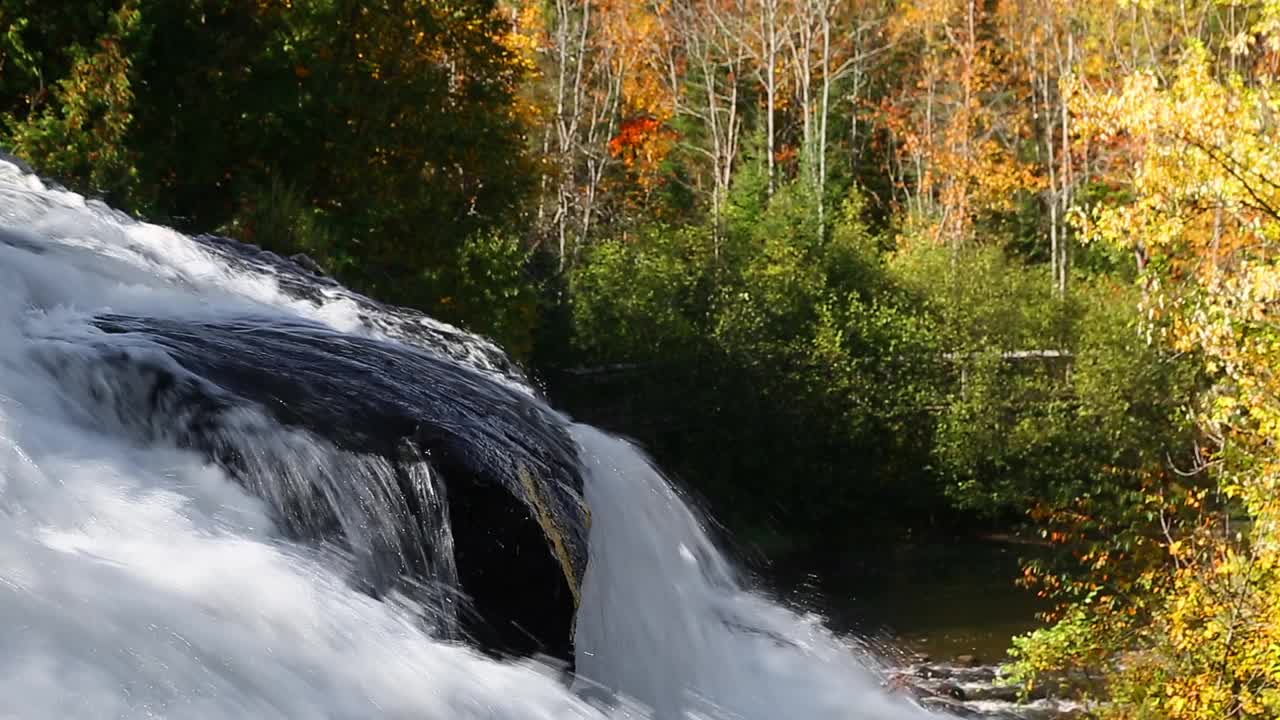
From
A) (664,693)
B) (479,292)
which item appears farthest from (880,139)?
(664,693)

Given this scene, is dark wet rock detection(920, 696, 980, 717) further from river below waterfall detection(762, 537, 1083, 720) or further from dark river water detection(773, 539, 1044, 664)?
dark river water detection(773, 539, 1044, 664)

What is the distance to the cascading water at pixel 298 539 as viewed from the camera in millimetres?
3695

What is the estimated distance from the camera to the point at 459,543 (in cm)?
490

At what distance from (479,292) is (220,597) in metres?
15.4

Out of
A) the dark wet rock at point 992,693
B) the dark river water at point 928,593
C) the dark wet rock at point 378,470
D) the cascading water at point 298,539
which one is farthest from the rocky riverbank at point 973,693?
the dark wet rock at point 378,470

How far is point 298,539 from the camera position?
4660 millimetres

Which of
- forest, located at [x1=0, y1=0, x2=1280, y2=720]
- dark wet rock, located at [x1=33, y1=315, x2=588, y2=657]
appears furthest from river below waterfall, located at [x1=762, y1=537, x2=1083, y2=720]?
dark wet rock, located at [x1=33, y1=315, x2=588, y2=657]

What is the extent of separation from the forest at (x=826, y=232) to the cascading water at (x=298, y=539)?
3.41m

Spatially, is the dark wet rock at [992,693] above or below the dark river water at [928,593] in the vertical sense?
below

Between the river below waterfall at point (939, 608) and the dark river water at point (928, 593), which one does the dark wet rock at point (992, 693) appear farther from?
the dark river water at point (928, 593)

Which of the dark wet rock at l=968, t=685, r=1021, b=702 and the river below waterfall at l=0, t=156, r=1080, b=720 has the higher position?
the river below waterfall at l=0, t=156, r=1080, b=720

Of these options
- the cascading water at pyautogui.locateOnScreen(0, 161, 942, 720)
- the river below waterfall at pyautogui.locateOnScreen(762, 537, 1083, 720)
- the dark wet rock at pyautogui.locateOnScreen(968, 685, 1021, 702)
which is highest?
the cascading water at pyautogui.locateOnScreen(0, 161, 942, 720)

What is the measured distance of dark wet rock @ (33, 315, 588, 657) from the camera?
4832 millimetres

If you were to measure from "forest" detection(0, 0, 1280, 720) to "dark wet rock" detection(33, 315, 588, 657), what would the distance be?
188 inches
